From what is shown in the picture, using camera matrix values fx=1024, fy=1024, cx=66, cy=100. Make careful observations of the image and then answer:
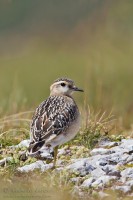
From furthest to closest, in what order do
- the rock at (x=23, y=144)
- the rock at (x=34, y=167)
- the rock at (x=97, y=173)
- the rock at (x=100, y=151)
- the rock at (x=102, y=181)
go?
the rock at (x=23, y=144)
the rock at (x=100, y=151)
the rock at (x=34, y=167)
the rock at (x=97, y=173)
the rock at (x=102, y=181)

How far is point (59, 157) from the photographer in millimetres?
14930

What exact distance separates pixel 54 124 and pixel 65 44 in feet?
90.5

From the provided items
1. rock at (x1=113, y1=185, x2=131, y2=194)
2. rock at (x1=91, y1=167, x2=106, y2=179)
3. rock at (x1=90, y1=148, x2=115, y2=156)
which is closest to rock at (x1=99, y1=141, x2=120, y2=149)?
rock at (x1=90, y1=148, x2=115, y2=156)

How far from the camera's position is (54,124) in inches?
556

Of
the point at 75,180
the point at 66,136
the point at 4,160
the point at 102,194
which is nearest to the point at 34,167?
the point at 4,160

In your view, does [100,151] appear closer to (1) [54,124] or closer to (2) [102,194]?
(1) [54,124]

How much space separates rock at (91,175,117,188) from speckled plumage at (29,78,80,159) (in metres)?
0.89

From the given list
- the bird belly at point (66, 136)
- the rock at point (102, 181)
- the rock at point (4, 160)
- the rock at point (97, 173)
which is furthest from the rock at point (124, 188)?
the rock at point (4, 160)

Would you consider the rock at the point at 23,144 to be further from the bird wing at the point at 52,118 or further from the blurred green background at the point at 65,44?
the blurred green background at the point at 65,44

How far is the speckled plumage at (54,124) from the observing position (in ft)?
45.6

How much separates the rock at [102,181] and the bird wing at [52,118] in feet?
2.97

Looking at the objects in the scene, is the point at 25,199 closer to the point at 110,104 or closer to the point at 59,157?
the point at 59,157

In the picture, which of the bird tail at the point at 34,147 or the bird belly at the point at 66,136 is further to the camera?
the bird belly at the point at 66,136

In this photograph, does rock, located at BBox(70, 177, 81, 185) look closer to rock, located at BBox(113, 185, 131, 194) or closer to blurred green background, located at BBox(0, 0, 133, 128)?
rock, located at BBox(113, 185, 131, 194)
